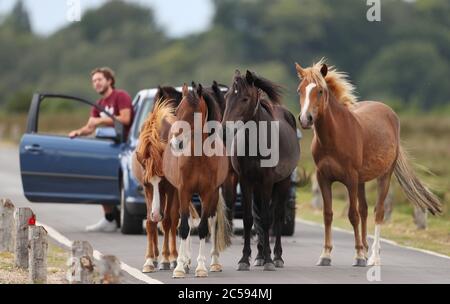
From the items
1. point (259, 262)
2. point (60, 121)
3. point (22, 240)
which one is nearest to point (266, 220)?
point (259, 262)

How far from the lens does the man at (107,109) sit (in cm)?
2088

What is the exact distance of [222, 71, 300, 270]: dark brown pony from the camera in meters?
15.5

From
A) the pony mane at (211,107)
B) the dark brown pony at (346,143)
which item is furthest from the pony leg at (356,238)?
the pony mane at (211,107)

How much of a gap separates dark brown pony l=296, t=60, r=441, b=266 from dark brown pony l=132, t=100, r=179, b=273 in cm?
150

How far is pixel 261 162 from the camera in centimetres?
1590

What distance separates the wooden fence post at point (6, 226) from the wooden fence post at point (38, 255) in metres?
3.27

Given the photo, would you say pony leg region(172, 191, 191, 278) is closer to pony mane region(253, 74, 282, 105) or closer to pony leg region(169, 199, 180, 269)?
pony leg region(169, 199, 180, 269)

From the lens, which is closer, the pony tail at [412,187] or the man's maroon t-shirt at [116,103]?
the pony tail at [412,187]

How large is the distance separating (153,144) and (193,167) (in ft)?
2.19

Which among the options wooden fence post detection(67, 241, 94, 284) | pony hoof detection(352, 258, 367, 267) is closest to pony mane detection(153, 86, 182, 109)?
pony hoof detection(352, 258, 367, 267)

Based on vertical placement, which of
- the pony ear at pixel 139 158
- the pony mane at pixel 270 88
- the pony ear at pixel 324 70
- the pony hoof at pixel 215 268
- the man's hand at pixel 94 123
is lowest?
the pony hoof at pixel 215 268

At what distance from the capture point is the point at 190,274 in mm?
15047

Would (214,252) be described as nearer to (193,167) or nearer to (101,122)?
(193,167)

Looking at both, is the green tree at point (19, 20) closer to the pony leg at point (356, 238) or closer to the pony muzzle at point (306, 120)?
the pony leg at point (356, 238)
